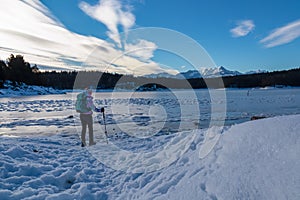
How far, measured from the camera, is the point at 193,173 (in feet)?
11.8

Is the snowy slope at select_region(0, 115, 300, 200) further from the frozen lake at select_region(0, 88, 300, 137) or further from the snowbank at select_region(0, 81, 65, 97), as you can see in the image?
the snowbank at select_region(0, 81, 65, 97)

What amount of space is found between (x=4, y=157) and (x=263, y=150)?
17.8 ft

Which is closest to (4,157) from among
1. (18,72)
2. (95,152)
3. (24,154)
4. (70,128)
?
(24,154)

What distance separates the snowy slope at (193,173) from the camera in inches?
102

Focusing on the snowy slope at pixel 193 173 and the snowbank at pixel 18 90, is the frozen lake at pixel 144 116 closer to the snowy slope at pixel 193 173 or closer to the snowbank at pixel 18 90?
the snowy slope at pixel 193 173

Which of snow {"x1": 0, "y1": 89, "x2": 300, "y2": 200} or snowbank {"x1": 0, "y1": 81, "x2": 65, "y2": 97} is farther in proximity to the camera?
snowbank {"x1": 0, "y1": 81, "x2": 65, "y2": 97}

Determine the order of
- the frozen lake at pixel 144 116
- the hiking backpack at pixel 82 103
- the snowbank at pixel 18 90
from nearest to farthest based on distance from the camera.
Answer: the hiking backpack at pixel 82 103 → the frozen lake at pixel 144 116 → the snowbank at pixel 18 90

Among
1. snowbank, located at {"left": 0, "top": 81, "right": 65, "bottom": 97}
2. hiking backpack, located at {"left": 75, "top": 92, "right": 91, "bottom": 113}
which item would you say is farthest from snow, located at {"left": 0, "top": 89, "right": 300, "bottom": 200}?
snowbank, located at {"left": 0, "top": 81, "right": 65, "bottom": 97}

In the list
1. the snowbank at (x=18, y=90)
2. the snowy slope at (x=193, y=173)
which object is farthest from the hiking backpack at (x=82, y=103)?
the snowbank at (x=18, y=90)

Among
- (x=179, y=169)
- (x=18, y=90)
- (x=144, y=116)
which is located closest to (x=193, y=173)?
(x=179, y=169)

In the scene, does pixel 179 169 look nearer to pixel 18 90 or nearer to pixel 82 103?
pixel 82 103

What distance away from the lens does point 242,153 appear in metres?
3.24

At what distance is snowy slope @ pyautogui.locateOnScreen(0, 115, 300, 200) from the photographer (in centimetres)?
259

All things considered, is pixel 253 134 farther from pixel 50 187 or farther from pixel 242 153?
pixel 50 187
